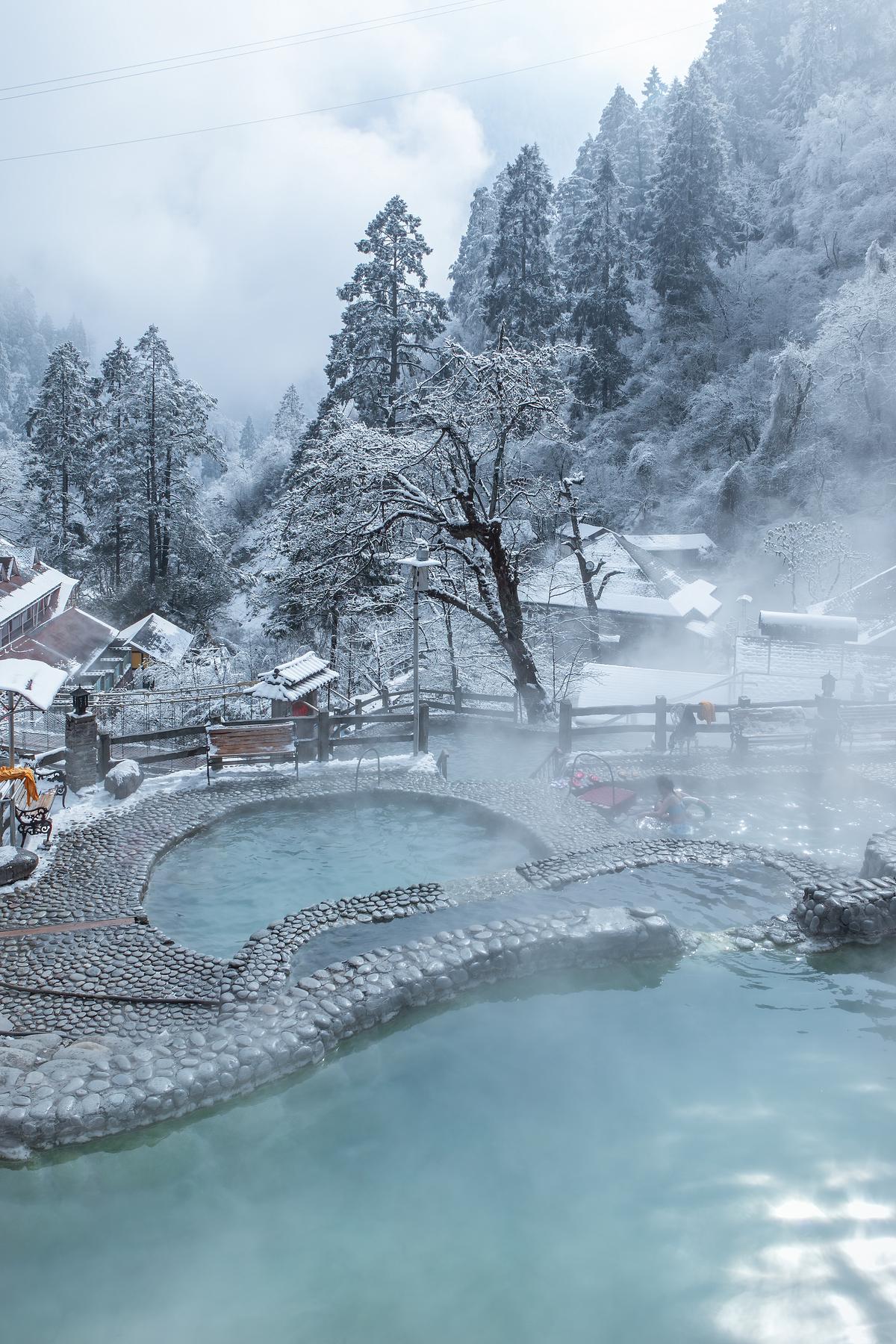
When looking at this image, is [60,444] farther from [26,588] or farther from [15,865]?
[15,865]

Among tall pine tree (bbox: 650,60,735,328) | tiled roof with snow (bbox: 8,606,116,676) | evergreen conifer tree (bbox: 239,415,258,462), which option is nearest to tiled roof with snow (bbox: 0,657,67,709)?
tiled roof with snow (bbox: 8,606,116,676)

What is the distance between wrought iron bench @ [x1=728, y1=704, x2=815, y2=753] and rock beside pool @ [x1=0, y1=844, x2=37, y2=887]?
13.6 m

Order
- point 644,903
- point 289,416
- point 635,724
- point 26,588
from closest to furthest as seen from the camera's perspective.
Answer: point 644,903
point 635,724
point 26,588
point 289,416

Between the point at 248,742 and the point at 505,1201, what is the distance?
1055 cm

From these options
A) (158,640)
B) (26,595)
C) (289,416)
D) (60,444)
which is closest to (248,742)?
(26,595)

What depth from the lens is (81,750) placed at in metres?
13.6

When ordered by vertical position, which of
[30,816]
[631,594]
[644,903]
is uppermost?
[631,594]

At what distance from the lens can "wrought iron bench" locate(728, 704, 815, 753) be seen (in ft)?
55.7

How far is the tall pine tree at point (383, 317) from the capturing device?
34594mm

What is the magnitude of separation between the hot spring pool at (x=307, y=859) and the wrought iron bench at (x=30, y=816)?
5.81 ft

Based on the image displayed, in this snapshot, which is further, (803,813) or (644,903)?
(803,813)

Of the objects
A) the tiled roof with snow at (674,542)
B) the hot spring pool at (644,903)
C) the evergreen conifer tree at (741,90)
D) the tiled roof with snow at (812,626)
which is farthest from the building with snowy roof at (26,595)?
the evergreen conifer tree at (741,90)

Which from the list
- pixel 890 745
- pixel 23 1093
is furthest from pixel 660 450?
pixel 23 1093

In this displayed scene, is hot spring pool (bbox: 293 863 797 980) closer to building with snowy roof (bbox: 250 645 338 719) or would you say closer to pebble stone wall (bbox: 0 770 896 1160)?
pebble stone wall (bbox: 0 770 896 1160)
